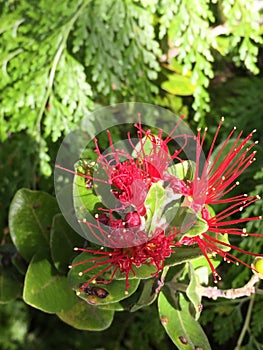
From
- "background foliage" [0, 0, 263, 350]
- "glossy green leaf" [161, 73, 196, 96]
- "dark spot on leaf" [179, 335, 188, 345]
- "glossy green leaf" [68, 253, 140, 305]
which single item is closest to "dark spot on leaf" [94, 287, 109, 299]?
"glossy green leaf" [68, 253, 140, 305]

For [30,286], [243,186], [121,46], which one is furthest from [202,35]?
[30,286]

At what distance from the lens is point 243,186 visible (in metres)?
1.00

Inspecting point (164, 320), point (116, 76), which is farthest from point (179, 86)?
point (164, 320)

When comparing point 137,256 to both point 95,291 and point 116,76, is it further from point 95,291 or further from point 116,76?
point 116,76

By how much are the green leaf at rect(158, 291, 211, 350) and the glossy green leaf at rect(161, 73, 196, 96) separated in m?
0.41

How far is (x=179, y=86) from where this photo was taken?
108cm

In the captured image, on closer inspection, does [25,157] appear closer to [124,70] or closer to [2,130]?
[2,130]

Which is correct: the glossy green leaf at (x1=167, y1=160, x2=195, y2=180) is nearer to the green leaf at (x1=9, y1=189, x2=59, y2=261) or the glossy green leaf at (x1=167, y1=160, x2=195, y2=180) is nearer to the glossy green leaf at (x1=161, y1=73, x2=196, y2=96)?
the green leaf at (x1=9, y1=189, x2=59, y2=261)

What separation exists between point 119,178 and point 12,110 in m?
0.39

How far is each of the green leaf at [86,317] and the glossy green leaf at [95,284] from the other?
0.29 feet

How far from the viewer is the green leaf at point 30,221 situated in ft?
2.94

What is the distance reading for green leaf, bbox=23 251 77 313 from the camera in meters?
0.83

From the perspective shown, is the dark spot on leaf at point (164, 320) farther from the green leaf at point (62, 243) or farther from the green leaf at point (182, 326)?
the green leaf at point (62, 243)

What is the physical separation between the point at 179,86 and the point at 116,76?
0.37 ft
